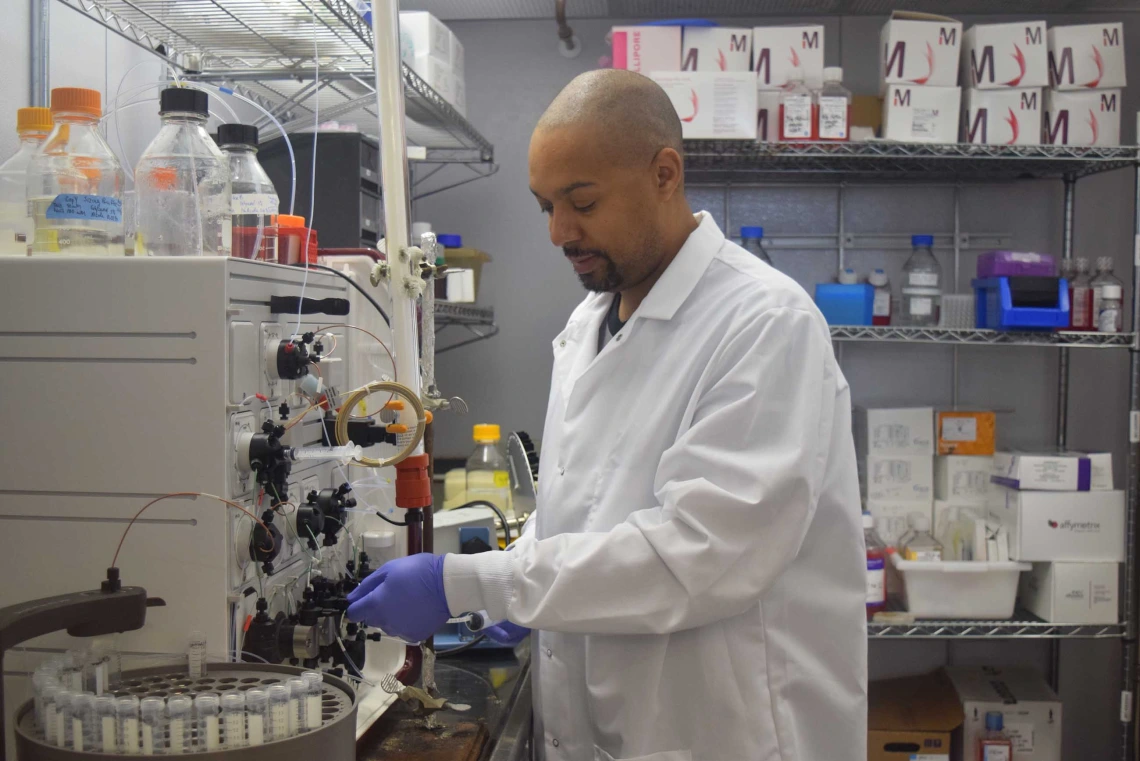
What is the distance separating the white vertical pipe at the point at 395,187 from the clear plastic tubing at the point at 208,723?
0.45 meters

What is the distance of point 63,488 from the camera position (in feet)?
3.07

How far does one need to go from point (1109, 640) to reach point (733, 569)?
2225 mm

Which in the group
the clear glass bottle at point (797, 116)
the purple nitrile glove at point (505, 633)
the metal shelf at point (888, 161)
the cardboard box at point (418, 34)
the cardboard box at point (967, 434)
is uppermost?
the cardboard box at point (418, 34)

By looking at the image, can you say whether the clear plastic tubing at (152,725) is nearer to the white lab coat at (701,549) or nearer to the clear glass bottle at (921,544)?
the white lab coat at (701,549)

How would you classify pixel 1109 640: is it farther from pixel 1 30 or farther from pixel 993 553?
pixel 1 30

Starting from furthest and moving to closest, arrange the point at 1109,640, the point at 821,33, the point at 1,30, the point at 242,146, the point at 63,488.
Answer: the point at 1109,640 → the point at 821,33 → the point at 1,30 → the point at 242,146 → the point at 63,488

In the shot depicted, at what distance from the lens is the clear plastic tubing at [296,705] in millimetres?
761

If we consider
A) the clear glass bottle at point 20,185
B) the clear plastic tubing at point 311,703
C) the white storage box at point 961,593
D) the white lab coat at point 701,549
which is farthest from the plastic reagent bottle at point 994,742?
the clear glass bottle at point 20,185

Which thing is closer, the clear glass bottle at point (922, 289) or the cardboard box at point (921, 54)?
the cardboard box at point (921, 54)

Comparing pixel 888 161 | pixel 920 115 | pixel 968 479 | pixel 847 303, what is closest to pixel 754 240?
pixel 847 303

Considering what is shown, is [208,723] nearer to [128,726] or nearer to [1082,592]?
[128,726]

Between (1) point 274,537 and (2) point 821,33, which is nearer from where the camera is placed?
(1) point 274,537

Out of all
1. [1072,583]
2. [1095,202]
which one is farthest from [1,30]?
[1095,202]

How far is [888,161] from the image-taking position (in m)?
2.57
